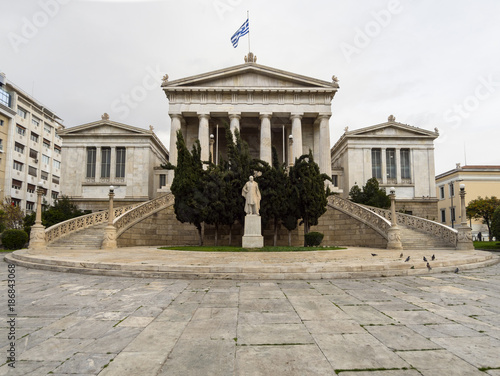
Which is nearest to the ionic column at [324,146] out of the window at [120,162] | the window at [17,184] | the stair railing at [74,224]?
the stair railing at [74,224]

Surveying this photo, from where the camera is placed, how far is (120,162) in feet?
134

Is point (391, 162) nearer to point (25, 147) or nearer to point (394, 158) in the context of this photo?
point (394, 158)

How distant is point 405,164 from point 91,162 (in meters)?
37.5

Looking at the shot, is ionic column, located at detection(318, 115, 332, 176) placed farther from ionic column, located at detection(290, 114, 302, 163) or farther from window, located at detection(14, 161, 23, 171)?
window, located at detection(14, 161, 23, 171)

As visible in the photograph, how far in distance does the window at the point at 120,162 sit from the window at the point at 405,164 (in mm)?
33327

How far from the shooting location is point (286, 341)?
158 inches

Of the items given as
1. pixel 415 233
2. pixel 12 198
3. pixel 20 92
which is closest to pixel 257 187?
pixel 415 233

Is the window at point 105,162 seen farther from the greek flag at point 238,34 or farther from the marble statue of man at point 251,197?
the marble statue of man at point 251,197

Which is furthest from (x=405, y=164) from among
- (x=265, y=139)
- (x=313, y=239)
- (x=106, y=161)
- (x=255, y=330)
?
(x=255, y=330)

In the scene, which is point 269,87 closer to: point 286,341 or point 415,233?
point 415,233

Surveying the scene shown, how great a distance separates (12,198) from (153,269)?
45.9m

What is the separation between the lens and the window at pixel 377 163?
4169cm

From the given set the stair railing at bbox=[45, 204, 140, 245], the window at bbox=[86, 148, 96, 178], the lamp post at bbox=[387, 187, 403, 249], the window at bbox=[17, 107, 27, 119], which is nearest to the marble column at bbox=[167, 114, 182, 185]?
the stair railing at bbox=[45, 204, 140, 245]

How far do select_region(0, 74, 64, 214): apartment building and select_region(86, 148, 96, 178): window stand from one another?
608 cm
